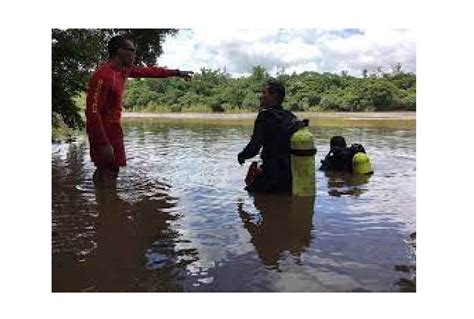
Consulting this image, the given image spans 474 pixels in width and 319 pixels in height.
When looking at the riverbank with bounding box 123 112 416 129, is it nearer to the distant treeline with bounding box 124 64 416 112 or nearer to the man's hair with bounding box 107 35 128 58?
the distant treeline with bounding box 124 64 416 112

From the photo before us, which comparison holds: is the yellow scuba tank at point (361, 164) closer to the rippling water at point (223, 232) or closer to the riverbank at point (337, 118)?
the rippling water at point (223, 232)

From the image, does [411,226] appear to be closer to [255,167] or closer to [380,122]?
[255,167]

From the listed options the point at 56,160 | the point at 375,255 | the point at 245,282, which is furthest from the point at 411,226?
the point at 56,160

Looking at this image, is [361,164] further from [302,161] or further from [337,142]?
[302,161]

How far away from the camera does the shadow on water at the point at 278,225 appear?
4715 millimetres

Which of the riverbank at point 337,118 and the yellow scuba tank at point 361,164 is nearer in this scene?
the yellow scuba tank at point 361,164

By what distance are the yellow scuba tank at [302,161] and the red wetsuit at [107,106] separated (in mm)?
1637

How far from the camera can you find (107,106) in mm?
6609

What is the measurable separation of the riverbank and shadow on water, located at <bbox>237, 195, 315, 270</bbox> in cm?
873

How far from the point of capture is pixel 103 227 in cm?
549

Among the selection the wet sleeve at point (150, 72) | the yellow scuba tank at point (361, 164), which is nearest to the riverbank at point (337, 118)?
the yellow scuba tank at point (361, 164)

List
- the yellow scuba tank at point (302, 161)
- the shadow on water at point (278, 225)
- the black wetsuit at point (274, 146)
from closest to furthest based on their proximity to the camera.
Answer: the shadow on water at point (278, 225), the yellow scuba tank at point (302, 161), the black wetsuit at point (274, 146)

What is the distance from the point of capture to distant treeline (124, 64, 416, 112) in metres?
14.2

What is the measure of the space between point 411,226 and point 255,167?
214 cm
